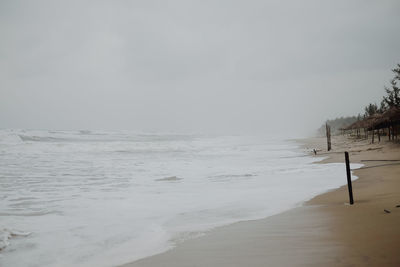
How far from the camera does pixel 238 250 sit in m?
3.45

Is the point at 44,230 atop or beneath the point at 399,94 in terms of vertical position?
beneath

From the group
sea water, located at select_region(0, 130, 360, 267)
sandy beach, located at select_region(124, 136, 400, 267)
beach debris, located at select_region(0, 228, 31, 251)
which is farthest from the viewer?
beach debris, located at select_region(0, 228, 31, 251)

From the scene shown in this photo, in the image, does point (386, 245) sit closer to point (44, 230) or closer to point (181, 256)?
point (181, 256)

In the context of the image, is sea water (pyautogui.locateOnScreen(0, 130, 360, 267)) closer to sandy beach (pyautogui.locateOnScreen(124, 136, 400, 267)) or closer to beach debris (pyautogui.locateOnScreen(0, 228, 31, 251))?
beach debris (pyautogui.locateOnScreen(0, 228, 31, 251))

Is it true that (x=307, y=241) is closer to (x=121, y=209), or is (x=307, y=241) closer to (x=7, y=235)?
(x=121, y=209)

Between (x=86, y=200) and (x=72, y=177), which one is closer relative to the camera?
(x=86, y=200)

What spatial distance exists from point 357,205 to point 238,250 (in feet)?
10.1

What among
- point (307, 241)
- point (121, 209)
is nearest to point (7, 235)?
point (121, 209)

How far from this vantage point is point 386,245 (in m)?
3.07

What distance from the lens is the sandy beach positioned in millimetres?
2965

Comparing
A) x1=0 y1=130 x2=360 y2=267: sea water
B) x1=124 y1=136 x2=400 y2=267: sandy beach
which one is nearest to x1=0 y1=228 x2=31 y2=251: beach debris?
x1=0 y1=130 x2=360 y2=267: sea water

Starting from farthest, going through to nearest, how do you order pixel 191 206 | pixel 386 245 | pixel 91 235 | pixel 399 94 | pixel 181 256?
1. pixel 399 94
2. pixel 191 206
3. pixel 91 235
4. pixel 181 256
5. pixel 386 245

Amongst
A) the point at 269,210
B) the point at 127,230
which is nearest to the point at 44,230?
the point at 127,230

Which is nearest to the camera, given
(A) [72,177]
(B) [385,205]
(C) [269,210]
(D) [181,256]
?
(D) [181,256]
